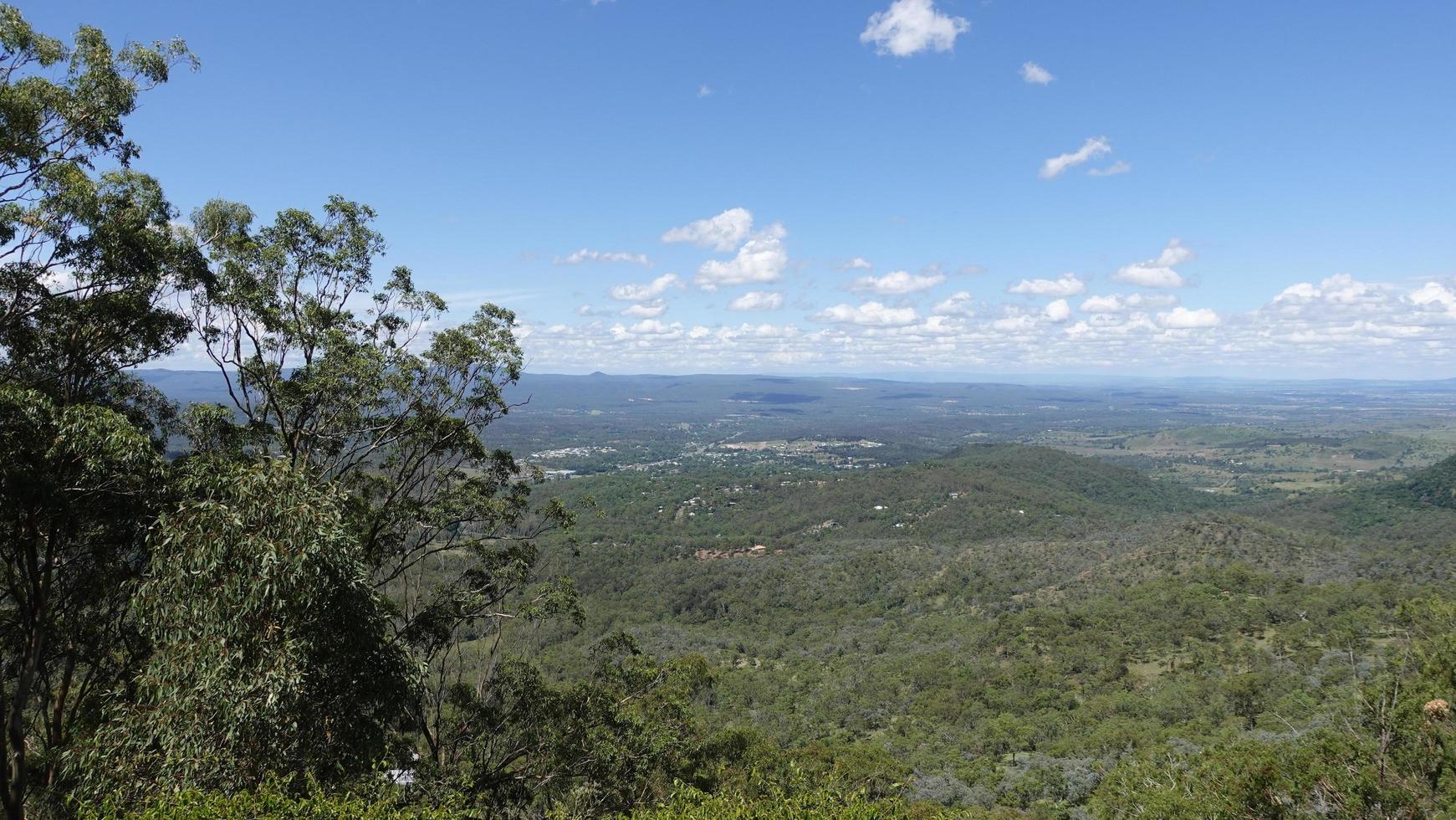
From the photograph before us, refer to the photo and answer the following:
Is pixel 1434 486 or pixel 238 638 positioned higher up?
pixel 238 638

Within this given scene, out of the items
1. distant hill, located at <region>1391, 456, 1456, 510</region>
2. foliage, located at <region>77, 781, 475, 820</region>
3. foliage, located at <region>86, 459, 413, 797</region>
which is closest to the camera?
foliage, located at <region>77, 781, 475, 820</region>

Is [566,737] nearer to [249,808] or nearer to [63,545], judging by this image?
[63,545]

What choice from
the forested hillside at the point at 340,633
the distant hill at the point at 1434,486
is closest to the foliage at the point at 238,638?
the forested hillside at the point at 340,633

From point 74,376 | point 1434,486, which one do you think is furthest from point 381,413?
point 1434,486

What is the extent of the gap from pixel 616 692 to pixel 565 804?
9.06ft

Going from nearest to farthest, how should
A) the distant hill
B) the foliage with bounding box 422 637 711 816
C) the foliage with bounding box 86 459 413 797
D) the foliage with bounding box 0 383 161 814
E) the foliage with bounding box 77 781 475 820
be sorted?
the foliage with bounding box 77 781 475 820
the foliage with bounding box 86 459 413 797
the foliage with bounding box 0 383 161 814
the foliage with bounding box 422 637 711 816
the distant hill

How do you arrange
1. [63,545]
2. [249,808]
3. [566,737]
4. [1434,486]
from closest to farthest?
[249,808] → [63,545] → [566,737] → [1434,486]

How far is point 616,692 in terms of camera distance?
1766cm

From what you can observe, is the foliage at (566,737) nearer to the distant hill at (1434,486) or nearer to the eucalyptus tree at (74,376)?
the eucalyptus tree at (74,376)

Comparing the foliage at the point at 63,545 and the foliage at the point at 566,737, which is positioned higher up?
the foliage at the point at 63,545

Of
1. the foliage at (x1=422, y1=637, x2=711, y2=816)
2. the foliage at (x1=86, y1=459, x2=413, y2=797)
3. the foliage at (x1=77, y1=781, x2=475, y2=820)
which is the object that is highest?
the foliage at (x1=86, y1=459, x2=413, y2=797)

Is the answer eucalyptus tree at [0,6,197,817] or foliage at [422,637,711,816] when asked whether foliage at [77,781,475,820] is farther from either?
foliage at [422,637,711,816]

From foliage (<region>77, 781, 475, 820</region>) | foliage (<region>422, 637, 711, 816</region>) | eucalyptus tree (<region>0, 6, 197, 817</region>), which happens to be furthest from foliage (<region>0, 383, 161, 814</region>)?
foliage (<region>422, 637, 711, 816</region>)

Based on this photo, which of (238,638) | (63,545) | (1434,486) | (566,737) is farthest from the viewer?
(1434,486)
